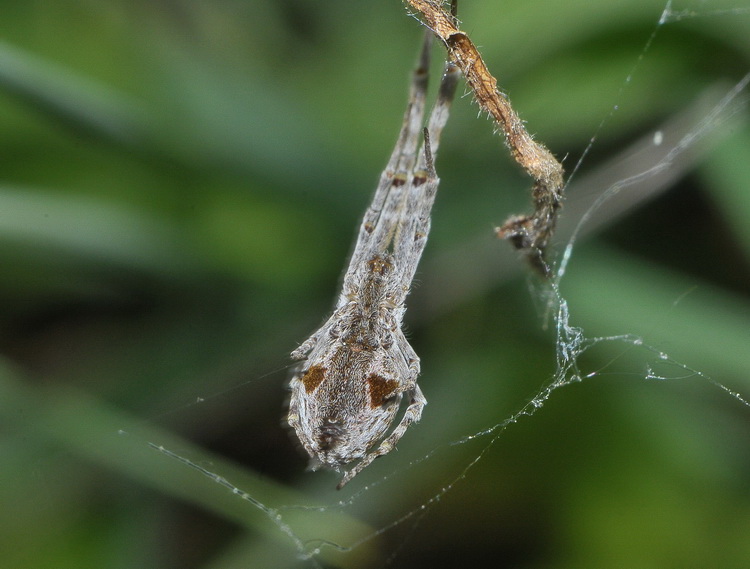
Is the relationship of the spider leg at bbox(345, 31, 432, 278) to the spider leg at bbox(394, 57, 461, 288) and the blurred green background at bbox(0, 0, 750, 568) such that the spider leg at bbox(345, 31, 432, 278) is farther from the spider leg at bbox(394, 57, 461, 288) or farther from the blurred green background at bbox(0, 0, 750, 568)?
the blurred green background at bbox(0, 0, 750, 568)

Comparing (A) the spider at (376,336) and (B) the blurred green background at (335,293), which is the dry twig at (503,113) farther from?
(B) the blurred green background at (335,293)

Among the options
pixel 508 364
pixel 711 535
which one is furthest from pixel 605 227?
pixel 711 535

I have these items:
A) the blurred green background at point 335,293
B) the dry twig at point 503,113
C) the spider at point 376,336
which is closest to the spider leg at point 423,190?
the spider at point 376,336

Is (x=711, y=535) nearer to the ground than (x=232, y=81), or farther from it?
nearer to the ground

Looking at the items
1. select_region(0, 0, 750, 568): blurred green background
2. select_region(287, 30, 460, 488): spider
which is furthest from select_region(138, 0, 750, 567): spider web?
select_region(287, 30, 460, 488): spider

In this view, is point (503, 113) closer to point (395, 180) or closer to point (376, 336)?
point (395, 180)

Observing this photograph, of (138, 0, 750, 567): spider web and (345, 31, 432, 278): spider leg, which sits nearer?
(345, 31, 432, 278): spider leg

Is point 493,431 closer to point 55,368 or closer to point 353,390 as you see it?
point 353,390

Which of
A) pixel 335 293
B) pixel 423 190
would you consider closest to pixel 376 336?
pixel 423 190
